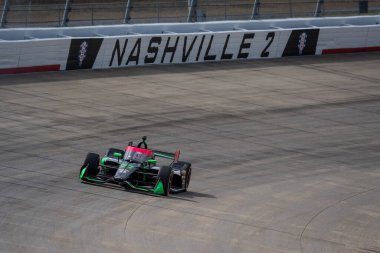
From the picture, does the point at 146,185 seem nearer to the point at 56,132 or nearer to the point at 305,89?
the point at 56,132

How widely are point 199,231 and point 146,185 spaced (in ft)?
8.27

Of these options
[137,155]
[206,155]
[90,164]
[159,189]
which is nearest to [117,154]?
[137,155]

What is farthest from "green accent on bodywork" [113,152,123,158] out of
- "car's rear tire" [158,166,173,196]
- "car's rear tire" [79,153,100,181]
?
"car's rear tire" [158,166,173,196]

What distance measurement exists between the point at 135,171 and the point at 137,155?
1.17 feet

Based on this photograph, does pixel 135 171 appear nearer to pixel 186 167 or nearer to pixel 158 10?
pixel 186 167

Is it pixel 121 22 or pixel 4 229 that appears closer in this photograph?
pixel 4 229

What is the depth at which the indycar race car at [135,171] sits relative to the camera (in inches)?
637

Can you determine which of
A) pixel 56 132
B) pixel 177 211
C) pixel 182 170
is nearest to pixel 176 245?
pixel 177 211

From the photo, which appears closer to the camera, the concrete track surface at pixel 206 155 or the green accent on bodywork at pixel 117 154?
the concrete track surface at pixel 206 155

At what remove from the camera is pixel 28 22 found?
2780 centimetres

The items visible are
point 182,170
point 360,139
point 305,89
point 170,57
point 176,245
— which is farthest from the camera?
point 170,57

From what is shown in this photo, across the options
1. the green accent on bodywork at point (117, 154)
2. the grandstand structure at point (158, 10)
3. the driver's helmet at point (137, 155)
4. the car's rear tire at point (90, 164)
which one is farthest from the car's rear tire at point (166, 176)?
the grandstand structure at point (158, 10)

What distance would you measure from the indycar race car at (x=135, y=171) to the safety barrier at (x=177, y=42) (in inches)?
404

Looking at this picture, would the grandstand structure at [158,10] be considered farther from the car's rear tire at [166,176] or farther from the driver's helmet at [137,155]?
the car's rear tire at [166,176]
